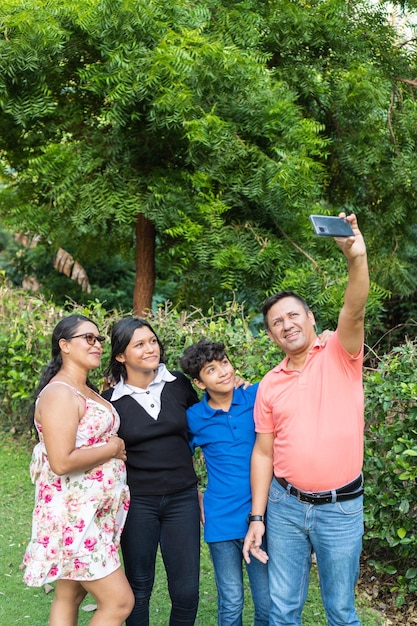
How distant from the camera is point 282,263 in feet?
22.9

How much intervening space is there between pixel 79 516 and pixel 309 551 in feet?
3.10

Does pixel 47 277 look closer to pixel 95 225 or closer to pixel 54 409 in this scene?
pixel 95 225

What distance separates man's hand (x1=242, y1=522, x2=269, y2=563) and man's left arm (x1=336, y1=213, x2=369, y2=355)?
911 millimetres

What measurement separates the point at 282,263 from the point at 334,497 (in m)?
4.50

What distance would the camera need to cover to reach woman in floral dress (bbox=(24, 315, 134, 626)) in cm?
276

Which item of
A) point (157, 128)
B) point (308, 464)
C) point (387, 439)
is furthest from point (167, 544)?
point (157, 128)

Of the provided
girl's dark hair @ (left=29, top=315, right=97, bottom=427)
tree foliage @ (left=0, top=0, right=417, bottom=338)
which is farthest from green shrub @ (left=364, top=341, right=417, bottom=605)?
tree foliage @ (left=0, top=0, right=417, bottom=338)

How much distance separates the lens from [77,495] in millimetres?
2832

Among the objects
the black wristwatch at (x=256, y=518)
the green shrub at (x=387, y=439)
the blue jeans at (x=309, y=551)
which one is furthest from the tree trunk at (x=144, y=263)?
the blue jeans at (x=309, y=551)

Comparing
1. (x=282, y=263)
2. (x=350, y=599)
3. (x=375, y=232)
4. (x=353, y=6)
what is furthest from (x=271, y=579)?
(x=353, y=6)

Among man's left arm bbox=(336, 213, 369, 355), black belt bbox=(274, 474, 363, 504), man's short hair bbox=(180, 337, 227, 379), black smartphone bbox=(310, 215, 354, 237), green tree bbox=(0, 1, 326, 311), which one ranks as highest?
green tree bbox=(0, 1, 326, 311)

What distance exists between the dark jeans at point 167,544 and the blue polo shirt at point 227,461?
0.36 feet

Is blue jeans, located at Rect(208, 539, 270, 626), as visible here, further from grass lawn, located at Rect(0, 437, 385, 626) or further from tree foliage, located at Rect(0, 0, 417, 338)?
tree foliage, located at Rect(0, 0, 417, 338)

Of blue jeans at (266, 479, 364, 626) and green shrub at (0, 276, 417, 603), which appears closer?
blue jeans at (266, 479, 364, 626)
